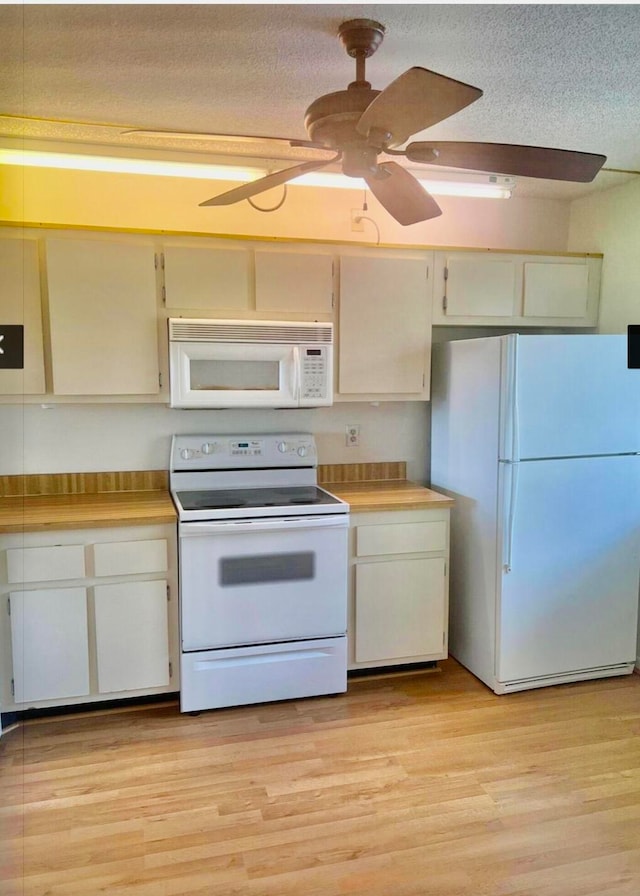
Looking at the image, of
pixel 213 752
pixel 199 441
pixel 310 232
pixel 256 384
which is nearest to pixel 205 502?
pixel 199 441

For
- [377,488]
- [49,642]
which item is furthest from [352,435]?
[49,642]

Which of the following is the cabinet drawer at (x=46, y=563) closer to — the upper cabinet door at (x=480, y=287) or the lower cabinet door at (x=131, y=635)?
the lower cabinet door at (x=131, y=635)

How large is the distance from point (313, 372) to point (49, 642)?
1.68 meters

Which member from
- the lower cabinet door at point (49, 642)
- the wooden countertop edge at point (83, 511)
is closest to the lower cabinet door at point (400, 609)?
the wooden countertop edge at point (83, 511)

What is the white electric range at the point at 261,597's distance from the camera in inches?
109

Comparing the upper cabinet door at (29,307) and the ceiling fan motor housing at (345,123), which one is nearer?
the ceiling fan motor housing at (345,123)

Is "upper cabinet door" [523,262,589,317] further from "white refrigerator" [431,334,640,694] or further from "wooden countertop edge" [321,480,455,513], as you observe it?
"wooden countertop edge" [321,480,455,513]

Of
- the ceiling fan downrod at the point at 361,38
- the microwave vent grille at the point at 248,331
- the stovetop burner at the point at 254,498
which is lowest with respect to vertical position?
the stovetop burner at the point at 254,498

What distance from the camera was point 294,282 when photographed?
3076 mm

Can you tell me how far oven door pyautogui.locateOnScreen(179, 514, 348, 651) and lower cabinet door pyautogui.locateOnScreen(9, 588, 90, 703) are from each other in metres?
0.45

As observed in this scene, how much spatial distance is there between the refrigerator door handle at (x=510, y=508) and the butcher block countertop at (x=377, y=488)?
313 mm

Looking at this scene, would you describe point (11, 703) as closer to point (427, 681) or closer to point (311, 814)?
point (311, 814)

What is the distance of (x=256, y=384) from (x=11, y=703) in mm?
1750

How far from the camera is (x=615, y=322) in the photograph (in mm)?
3414
